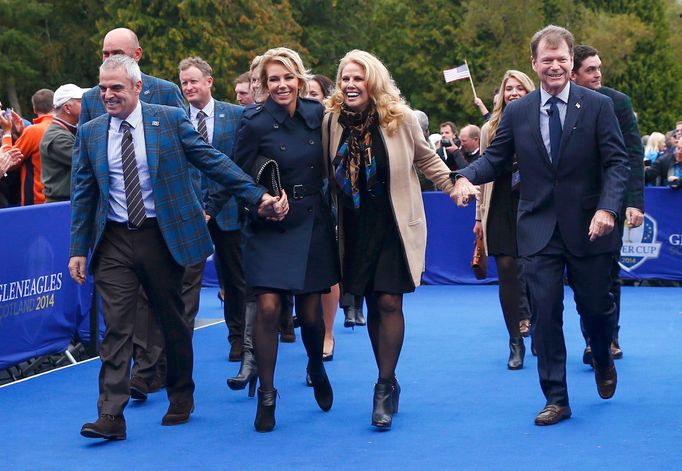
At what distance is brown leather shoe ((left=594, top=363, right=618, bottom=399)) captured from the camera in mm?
7422

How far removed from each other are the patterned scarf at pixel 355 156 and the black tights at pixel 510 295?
2260mm

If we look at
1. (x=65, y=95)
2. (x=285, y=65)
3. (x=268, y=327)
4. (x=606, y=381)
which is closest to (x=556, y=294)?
(x=606, y=381)

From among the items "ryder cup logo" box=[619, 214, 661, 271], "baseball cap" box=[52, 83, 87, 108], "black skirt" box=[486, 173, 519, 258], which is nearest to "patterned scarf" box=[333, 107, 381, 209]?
"black skirt" box=[486, 173, 519, 258]

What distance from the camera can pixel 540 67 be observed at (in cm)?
687

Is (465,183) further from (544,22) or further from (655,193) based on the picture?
(544,22)

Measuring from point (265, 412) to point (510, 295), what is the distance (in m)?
2.61

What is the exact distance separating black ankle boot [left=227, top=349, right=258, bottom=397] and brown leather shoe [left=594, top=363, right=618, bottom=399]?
2.15 metres

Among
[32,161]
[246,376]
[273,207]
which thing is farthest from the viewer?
[32,161]

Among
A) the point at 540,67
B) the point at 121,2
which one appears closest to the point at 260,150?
the point at 540,67

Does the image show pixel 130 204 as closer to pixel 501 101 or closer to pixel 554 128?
pixel 554 128

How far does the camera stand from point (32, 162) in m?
10.9

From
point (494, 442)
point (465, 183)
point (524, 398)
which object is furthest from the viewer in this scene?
point (524, 398)

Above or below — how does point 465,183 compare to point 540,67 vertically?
below

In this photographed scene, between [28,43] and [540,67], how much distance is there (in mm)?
41807
